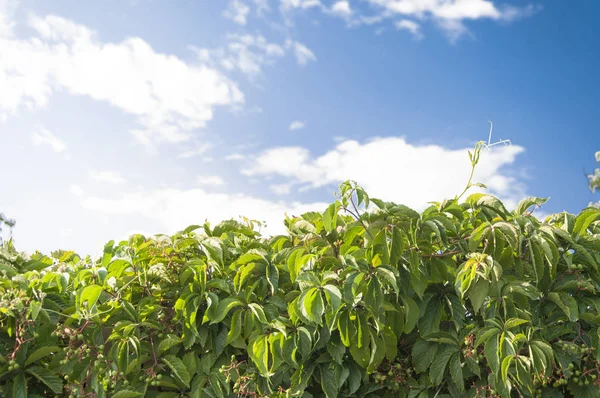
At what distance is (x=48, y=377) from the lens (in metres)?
3.07

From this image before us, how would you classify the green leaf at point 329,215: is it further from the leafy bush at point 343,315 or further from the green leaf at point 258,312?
the green leaf at point 258,312

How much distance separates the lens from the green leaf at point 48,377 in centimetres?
304

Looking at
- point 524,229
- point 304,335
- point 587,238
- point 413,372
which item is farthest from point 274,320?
point 587,238

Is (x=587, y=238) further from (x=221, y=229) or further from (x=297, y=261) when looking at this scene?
(x=221, y=229)

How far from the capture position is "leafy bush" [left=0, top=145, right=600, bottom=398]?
280 centimetres

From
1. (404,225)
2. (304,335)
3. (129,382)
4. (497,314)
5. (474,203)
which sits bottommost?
(129,382)

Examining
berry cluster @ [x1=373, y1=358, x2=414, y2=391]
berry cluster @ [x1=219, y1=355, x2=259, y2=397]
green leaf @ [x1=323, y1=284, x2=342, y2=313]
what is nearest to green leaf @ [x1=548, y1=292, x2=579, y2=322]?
berry cluster @ [x1=373, y1=358, x2=414, y2=391]

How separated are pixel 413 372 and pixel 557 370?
0.73 meters

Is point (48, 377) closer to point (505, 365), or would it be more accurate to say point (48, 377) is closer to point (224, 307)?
point (224, 307)

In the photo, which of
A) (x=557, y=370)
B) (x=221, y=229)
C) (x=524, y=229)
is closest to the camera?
(x=557, y=370)

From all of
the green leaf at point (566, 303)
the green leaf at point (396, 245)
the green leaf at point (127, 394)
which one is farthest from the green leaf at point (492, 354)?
the green leaf at point (127, 394)

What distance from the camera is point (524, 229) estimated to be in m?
3.00

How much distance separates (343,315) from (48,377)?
5.54 ft

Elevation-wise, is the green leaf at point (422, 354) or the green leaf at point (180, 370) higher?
the green leaf at point (422, 354)
